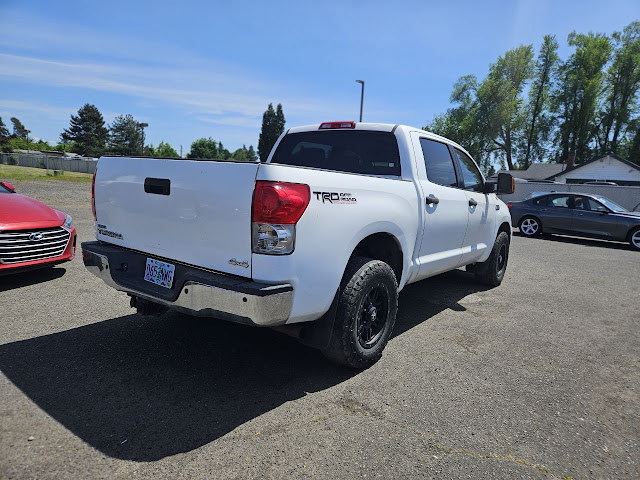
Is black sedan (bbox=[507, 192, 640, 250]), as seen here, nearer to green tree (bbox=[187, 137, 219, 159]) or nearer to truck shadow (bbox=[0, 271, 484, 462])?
truck shadow (bbox=[0, 271, 484, 462])

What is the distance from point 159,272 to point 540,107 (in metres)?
63.2

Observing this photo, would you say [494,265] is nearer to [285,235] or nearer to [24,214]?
[285,235]

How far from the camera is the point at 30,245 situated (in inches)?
193

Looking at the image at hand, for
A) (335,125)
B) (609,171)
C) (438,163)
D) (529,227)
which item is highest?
(609,171)

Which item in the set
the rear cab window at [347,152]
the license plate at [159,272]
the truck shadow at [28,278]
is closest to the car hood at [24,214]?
the truck shadow at [28,278]

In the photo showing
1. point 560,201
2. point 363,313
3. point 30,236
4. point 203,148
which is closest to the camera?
point 363,313

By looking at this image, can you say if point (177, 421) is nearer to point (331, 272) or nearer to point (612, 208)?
point (331, 272)

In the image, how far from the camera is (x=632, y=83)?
165 feet

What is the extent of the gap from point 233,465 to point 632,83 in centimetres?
6369

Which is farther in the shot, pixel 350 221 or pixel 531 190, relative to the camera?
pixel 531 190

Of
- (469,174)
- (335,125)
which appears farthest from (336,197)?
(469,174)

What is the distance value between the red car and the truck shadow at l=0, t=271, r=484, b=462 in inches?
65.3

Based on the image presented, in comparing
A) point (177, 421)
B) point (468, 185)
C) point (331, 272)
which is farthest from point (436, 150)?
point (177, 421)

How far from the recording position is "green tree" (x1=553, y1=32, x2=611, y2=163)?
165 feet
